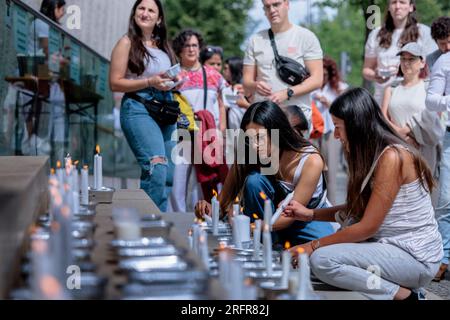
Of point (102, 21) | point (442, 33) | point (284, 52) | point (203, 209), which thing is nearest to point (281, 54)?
point (284, 52)

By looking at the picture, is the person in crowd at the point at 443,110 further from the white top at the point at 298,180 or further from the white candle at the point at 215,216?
the white candle at the point at 215,216

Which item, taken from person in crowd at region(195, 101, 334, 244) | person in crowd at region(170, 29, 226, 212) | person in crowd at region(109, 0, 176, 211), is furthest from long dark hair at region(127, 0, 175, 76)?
person in crowd at region(195, 101, 334, 244)

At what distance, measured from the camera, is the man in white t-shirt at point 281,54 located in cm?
748

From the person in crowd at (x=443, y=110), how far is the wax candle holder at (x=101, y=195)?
2591mm

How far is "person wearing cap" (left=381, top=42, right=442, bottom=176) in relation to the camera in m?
7.42

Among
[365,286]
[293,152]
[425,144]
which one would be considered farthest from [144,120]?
[365,286]

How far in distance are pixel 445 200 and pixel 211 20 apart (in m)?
34.5

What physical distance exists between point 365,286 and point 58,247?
7.40 feet

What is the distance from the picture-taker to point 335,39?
6022cm

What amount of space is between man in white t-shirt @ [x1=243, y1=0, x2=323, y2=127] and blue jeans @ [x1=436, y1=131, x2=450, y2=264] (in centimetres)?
116

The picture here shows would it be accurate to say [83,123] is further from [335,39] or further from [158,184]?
[335,39]

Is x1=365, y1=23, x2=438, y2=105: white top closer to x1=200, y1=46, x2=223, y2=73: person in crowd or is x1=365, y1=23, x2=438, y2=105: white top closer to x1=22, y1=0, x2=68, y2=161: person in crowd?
x1=200, y1=46, x2=223, y2=73: person in crowd

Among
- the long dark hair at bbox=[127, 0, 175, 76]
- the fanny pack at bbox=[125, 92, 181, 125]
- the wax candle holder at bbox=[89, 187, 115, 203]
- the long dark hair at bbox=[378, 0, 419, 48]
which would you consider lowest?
the wax candle holder at bbox=[89, 187, 115, 203]

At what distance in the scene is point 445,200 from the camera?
22.9 ft
